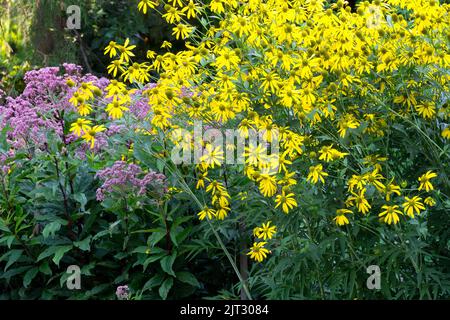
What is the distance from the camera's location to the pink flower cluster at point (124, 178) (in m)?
3.56

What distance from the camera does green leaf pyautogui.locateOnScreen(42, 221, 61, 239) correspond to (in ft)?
12.5

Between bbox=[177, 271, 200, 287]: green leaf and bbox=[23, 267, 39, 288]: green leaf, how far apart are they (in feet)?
2.18

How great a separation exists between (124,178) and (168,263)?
1.61 ft

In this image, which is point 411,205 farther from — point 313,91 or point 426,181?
point 313,91

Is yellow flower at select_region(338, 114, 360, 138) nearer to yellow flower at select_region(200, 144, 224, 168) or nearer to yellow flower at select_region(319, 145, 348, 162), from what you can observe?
yellow flower at select_region(319, 145, 348, 162)

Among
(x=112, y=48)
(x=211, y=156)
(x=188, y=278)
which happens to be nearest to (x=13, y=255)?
(x=188, y=278)

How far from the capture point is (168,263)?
3.82 meters

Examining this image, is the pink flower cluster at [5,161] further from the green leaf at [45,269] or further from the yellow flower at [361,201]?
the yellow flower at [361,201]

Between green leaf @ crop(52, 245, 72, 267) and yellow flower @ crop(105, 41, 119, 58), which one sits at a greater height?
yellow flower @ crop(105, 41, 119, 58)

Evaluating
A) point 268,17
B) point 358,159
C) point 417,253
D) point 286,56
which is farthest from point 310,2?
point 417,253

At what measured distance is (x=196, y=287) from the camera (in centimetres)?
400

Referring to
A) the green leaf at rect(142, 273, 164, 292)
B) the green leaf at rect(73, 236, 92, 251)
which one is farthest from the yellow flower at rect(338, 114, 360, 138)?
the green leaf at rect(73, 236, 92, 251)

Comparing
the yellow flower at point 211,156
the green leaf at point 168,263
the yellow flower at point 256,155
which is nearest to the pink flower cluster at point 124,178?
the green leaf at point 168,263
